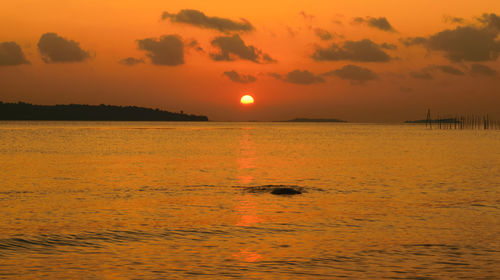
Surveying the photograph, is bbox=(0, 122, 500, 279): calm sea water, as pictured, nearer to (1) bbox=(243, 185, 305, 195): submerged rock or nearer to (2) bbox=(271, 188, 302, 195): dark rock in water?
(1) bbox=(243, 185, 305, 195): submerged rock

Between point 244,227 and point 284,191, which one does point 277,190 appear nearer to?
point 284,191

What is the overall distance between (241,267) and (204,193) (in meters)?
21.6

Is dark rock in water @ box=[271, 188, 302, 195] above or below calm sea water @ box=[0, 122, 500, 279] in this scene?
above

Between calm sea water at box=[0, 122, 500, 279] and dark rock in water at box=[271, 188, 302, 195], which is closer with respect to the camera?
calm sea water at box=[0, 122, 500, 279]

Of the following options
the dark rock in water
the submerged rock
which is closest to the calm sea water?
the submerged rock

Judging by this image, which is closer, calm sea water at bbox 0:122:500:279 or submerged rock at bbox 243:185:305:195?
calm sea water at bbox 0:122:500:279

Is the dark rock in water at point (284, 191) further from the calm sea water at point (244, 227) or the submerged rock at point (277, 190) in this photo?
the calm sea water at point (244, 227)

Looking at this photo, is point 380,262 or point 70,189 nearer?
point 380,262

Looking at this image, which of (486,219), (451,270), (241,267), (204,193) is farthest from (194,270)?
(204,193)

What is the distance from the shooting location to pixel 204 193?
41469 mm

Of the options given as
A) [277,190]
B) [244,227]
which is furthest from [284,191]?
[244,227]

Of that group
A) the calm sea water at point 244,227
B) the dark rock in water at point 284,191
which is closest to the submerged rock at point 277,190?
the dark rock in water at point 284,191

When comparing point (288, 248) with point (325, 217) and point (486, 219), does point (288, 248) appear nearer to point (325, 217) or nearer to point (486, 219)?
point (325, 217)

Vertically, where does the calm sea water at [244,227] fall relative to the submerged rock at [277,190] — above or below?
below
